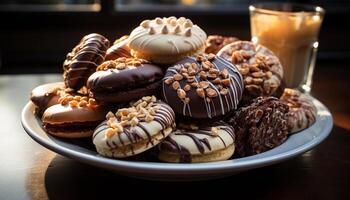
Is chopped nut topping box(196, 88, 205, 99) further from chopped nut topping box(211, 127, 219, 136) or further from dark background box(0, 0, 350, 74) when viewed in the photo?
dark background box(0, 0, 350, 74)

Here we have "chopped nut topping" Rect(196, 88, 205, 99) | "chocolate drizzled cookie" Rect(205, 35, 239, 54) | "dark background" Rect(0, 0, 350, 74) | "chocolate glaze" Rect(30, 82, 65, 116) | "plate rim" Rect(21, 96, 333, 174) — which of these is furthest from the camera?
"dark background" Rect(0, 0, 350, 74)

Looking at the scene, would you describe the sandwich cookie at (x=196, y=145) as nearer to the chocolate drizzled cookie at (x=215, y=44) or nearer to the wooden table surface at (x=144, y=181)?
the wooden table surface at (x=144, y=181)

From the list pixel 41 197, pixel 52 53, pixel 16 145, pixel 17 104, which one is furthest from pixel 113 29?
pixel 41 197

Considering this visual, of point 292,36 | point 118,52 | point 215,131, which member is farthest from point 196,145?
point 292,36

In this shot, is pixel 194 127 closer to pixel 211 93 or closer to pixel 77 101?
pixel 211 93

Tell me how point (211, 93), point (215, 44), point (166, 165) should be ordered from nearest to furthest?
point (166, 165) → point (211, 93) → point (215, 44)

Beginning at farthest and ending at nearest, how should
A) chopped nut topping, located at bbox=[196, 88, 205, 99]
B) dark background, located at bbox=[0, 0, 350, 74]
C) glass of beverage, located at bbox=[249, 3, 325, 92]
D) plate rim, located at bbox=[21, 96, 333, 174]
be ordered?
dark background, located at bbox=[0, 0, 350, 74], glass of beverage, located at bbox=[249, 3, 325, 92], chopped nut topping, located at bbox=[196, 88, 205, 99], plate rim, located at bbox=[21, 96, 333, 174]

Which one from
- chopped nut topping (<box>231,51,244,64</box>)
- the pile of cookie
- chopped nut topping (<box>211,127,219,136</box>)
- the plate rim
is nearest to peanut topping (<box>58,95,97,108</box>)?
the pile of cookie
